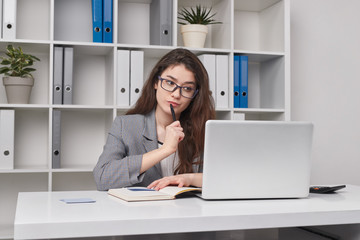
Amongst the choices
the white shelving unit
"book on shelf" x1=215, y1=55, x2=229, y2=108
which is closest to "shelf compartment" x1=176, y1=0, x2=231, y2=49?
the white shelving unit

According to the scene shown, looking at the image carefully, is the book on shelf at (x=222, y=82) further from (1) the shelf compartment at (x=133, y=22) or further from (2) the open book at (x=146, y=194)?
(2) the open book at (x=146, y=194)

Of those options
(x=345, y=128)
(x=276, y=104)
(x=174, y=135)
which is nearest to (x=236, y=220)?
(x=174, y=135)

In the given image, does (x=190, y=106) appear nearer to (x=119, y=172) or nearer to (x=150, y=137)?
(x=150, y=137)

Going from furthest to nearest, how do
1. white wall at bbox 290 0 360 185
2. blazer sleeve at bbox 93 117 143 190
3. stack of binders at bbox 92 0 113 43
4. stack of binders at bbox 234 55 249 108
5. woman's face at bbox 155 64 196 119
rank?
white wall at bbox 290 0 360 185 → stack of binders at bbox 234 55 249 108 → stack of binders at bbox 92 0 113 43 → woman's face at bbox 155 64 196 119 → blazer sleeve at bbox 93 117 143 190

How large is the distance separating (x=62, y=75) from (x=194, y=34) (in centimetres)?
87

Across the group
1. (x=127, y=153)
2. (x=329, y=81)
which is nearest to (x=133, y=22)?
(x=127, y=153)

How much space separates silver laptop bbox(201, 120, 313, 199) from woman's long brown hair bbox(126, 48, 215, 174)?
→ 2.33 feet


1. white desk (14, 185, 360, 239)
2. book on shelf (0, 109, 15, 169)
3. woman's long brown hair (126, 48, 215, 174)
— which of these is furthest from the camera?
book on shelf (0, 109, 15, 169)

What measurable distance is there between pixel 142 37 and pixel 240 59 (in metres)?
0.69

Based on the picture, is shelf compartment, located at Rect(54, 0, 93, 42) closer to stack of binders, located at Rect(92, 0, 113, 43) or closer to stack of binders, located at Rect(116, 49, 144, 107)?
stack of binders, located at Rect(92, 0, 113, 43)

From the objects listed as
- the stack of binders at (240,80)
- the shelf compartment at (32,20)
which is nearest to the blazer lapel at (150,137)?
the stack of binders at (240,80)

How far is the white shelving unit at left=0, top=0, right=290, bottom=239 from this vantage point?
270 centimetres

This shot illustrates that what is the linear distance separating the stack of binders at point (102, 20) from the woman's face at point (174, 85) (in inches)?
32.4

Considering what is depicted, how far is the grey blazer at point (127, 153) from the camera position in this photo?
155 cm
